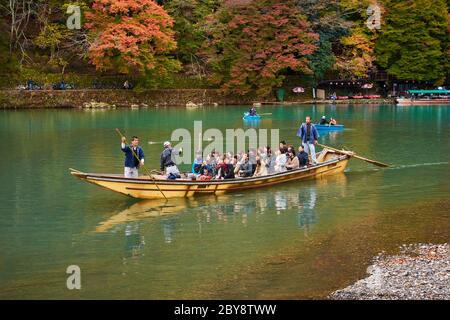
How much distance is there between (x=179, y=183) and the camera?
22578 mm

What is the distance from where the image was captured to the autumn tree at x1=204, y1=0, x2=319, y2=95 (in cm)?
6838

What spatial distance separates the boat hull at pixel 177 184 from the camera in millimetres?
21234

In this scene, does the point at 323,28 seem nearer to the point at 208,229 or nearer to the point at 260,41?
the point at 260,41

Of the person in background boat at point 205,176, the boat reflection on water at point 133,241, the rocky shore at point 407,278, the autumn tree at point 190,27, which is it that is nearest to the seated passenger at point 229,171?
the person in background boat at point 205,176

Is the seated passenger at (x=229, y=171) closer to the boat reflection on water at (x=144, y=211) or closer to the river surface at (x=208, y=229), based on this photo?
the river surface at (x=208, y=229)

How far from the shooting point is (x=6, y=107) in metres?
64.0

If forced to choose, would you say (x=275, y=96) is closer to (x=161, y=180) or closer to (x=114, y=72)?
(x=114, y=72)

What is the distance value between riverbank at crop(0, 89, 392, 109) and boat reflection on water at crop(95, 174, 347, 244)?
147 feet

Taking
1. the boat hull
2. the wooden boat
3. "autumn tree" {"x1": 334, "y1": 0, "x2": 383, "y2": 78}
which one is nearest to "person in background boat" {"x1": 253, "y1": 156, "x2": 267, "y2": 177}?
the boat hull

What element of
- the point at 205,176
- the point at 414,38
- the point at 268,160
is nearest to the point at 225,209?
the point at 205,176

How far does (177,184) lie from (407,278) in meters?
9.87

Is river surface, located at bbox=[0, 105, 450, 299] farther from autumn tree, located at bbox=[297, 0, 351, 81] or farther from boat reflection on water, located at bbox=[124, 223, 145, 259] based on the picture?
autumn tree, located at bbox=[297, 0, 351, 81]
